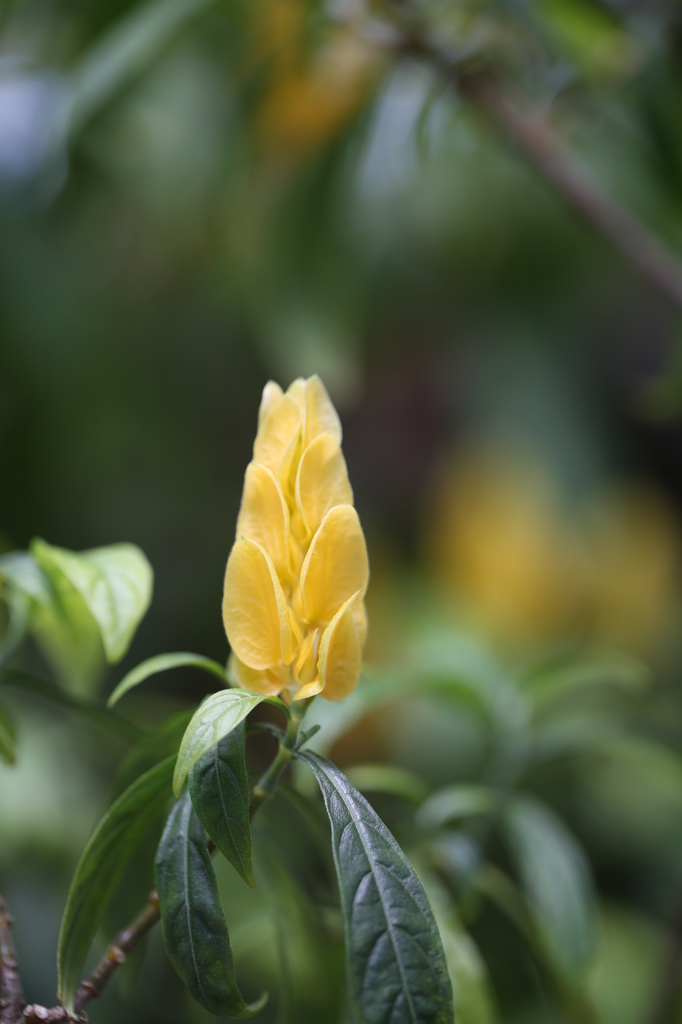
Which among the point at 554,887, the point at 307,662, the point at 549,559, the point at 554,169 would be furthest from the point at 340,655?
the point at 549,559

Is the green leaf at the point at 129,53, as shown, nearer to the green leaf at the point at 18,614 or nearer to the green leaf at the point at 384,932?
the green leaf at the point at 18,614

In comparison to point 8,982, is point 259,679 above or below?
above

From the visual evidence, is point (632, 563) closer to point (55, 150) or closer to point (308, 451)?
point (55, 150)

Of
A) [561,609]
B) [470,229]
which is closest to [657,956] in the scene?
[561,609]

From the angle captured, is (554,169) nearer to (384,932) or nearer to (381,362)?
(384,932)

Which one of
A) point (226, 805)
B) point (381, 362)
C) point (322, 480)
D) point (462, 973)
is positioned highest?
point (381, 362)

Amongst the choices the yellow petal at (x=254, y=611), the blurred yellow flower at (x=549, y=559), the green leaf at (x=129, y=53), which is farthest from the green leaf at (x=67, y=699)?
the blurred yellow flower at (x=549, y=559)
